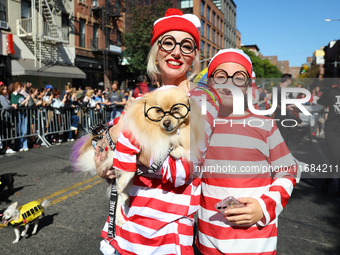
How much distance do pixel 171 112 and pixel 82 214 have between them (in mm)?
3037

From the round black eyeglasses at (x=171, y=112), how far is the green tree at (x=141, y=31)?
24578 millimetres

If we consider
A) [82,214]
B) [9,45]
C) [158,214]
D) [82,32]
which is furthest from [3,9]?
[158,214]

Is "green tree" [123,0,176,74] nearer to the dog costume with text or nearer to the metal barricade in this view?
the metal barricade

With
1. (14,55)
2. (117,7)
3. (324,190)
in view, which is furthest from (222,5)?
(324,190)

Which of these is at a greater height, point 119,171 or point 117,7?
point 117,7

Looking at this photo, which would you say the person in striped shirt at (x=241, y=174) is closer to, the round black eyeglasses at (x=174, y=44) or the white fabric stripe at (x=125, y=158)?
the round black eyeglasses at (x=174, y=44)

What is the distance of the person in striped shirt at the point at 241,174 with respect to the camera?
1.50 meters

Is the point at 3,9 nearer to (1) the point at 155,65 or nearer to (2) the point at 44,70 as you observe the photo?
(2) the point at 44,70

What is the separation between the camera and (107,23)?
2681 cm

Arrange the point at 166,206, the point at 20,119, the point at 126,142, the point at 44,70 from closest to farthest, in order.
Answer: the point at 126,142
the point at 166,206
the point at 20,119
the point at 44,70

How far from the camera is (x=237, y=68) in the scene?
5.49 feet

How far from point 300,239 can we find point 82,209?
9.58ft

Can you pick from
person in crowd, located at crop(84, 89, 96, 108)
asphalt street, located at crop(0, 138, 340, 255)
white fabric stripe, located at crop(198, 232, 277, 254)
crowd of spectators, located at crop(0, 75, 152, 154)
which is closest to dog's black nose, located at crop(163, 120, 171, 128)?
white fabric stripe, located at crop(198, 232, 277, 254)

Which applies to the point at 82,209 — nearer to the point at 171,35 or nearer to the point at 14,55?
the point at 171,35
